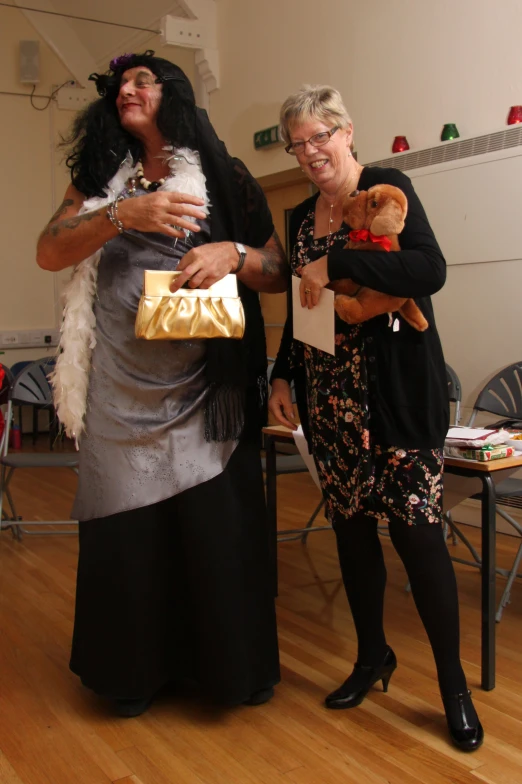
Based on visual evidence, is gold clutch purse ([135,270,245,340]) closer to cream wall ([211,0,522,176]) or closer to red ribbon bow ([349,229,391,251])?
red ribbon bow ([349,229,391,251])

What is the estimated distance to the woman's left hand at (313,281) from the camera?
1805 millimetres

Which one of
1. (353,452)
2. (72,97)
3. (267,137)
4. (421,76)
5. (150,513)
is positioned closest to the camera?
(353,452)

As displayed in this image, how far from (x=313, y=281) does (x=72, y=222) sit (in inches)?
23.9

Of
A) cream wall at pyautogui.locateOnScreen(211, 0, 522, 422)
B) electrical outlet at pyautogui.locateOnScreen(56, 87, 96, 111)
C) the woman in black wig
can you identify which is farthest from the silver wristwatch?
electrical outlet at pyautogui.locateOnScreen(56, 87, 96, 111)

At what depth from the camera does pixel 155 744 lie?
74.3 inches

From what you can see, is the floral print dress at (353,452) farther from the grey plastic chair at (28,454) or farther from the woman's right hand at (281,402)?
the grey plastic chair at (28,454)

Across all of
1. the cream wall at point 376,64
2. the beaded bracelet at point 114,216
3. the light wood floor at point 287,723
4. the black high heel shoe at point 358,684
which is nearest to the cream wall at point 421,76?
the cream wall at point 376,64

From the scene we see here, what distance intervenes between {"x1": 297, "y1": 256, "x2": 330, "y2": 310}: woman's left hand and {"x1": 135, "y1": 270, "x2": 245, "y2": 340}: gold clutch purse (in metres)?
0.16

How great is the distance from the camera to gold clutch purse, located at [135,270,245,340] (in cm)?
176

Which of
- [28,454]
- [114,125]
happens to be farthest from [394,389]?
[28,454]

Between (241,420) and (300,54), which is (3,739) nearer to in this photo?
(241,420)

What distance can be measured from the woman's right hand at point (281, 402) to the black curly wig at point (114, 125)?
66 centimetres

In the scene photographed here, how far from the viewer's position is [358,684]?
204 centimetres

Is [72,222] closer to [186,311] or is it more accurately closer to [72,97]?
[186,311]
